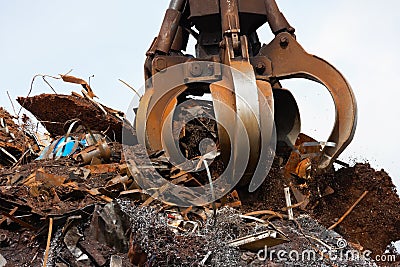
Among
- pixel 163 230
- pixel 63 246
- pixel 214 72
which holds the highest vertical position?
pixel 214 72

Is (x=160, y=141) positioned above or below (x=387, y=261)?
above

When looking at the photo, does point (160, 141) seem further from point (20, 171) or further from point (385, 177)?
point (385, 177)

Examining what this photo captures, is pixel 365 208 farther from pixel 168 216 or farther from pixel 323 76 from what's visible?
pixel 168 216

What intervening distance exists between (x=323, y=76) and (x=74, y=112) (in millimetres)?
1649

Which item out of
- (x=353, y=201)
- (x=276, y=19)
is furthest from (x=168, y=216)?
(x=276, y=19)

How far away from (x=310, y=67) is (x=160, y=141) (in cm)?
77

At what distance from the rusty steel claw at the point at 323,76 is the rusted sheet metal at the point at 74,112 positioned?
109cm

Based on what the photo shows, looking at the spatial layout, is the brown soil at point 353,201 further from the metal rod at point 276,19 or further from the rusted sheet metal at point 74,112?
the rusted sheet metal at point 74,112

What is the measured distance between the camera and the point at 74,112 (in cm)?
344

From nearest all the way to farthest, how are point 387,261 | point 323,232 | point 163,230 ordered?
point 163,230
point 323,232
point 387,261

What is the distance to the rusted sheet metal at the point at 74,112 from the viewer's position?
3.35 metres

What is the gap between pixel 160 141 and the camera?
248 centimetres

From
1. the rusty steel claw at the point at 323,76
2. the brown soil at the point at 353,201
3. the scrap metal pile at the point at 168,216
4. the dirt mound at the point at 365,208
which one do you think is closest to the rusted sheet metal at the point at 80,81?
the scrap metal pile at the point at 168,216

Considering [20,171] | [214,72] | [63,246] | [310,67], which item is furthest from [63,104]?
[63,246]
